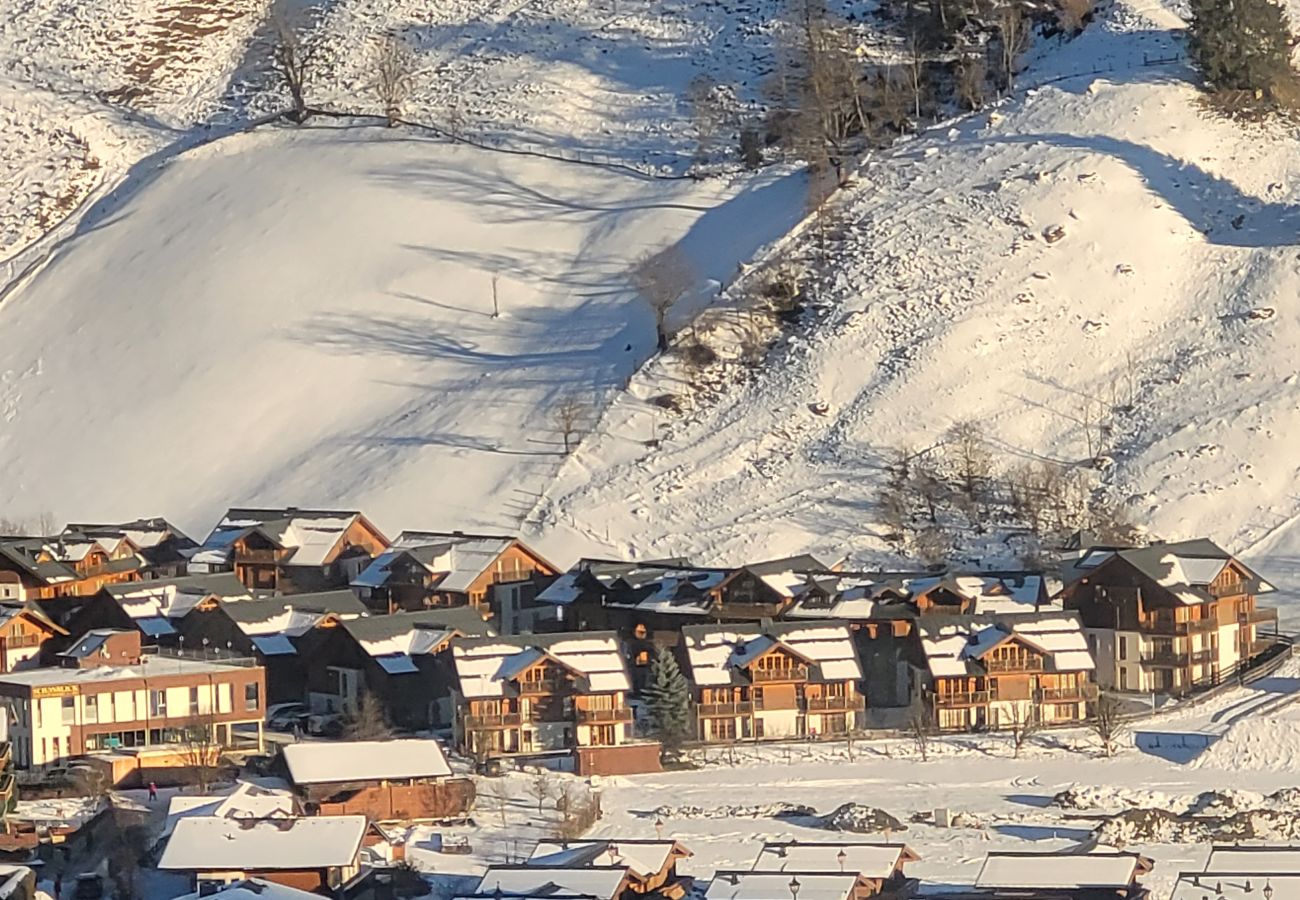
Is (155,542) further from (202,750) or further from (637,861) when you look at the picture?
(637,861)

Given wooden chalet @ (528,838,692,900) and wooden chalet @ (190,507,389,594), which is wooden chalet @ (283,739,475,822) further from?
wooden chalet @ (190,507,389,594)

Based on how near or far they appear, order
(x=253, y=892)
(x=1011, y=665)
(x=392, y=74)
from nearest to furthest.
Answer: (x=253, y=892)
(x=1011, y=665)
(x=392, y=74)

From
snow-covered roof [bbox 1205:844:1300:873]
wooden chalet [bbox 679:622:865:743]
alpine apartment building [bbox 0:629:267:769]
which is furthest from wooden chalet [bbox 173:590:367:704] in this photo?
snow-covered roof [bbox 1205:844:1300:873]

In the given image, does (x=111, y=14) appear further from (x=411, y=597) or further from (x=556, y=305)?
(x=411, y=597)

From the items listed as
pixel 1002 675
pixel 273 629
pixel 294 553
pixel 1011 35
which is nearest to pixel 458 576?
pixel 294 553

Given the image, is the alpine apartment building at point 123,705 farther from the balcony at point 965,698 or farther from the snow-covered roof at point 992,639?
the balcony at point 965,698

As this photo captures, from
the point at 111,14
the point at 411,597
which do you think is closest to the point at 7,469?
the point at 411,597

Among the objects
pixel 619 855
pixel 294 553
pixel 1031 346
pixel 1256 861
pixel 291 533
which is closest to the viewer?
pixel 1256 861
